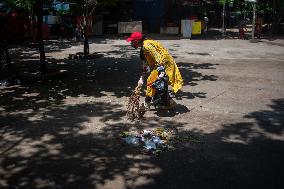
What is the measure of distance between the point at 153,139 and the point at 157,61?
2111mm

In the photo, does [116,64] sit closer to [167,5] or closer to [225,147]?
[225,147]

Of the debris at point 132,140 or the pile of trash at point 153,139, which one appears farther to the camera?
the debris at point 132,140

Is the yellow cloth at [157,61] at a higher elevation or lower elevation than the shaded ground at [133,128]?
higher

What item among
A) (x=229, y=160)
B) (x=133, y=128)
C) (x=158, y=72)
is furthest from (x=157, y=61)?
(x=229, y=160)

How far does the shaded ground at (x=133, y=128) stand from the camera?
584cm

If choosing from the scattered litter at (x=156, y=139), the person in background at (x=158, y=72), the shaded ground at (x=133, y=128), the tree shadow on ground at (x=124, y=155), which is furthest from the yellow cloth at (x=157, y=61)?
the scattered litter at (x=156, y=139)

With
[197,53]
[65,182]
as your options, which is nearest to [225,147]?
[65,182]

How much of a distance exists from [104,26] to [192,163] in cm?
2529

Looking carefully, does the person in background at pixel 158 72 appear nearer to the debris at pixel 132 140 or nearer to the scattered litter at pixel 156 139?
the scattered litter at pixel 156 139

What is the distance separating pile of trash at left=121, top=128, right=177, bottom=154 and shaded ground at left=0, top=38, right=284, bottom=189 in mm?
194

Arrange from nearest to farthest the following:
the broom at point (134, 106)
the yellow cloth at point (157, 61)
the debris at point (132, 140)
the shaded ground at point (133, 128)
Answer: the shaded ground at point (133, 128), the debris at point (132, 140), the yellow cloth at point (157, 61), the broom at point (134, 106)

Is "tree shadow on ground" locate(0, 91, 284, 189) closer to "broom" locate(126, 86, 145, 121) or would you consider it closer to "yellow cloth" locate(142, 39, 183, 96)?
"broom" locate(126, 86, 145, 121)

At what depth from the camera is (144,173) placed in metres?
5.95

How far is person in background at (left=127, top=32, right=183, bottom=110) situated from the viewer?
8380mm
